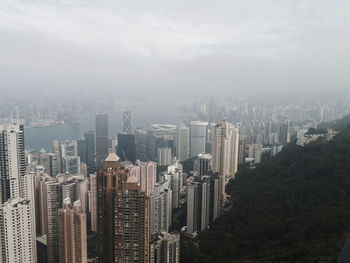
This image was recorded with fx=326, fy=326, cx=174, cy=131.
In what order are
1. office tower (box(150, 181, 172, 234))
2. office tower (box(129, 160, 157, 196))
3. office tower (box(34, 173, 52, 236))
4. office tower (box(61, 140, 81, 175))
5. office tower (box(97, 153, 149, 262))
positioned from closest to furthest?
office tower (box(97, 153, 149, 262)), office tower (box(34, 173, 52, 236)), office tower (box(150, 181, 172, 234)), office tower (box(129, 160, 157, 196)), office tower (box(61, 140, 81, 175))

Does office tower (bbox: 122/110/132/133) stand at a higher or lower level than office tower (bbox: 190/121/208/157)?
higher

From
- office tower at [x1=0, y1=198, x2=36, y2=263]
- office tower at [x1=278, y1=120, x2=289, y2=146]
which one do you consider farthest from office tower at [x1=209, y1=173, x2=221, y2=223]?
office tower at [x1=278, y1=120, x2=289, y2=146]

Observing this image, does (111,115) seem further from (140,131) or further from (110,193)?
(110,193)

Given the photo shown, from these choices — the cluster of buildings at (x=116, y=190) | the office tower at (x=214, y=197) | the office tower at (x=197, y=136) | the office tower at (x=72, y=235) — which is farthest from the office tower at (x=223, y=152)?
the office tower at (x=72, y=235)

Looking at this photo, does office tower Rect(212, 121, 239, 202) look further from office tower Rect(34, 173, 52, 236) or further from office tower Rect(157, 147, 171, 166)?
office tower Rect(34, 173, 52, 236)

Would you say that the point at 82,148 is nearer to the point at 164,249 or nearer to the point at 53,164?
the point at 53,164

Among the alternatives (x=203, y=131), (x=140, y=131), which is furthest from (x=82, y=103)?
(x=203, y=131)

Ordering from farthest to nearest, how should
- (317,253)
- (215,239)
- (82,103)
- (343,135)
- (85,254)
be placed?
(82,103) → (343,135) → (215,239) → (85,254) → (317,253)

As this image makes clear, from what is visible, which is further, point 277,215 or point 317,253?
point 277,215
